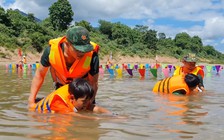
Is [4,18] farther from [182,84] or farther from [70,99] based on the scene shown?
[70,99]

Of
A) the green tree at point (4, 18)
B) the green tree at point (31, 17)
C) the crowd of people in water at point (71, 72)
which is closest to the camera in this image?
the crowd of people in water at point (71, 72)

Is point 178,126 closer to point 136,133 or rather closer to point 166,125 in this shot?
point 166,125

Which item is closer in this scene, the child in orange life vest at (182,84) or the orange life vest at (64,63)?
the orange life vest at (64,63)

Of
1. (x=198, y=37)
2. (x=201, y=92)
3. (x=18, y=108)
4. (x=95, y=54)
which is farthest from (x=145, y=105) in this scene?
(x=198, y=37)

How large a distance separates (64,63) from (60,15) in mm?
45991

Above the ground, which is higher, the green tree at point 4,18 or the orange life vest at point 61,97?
the green tree at point 4,18

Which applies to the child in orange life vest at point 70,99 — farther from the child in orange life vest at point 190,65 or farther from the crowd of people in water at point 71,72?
the child in orange life vest at point 190,65

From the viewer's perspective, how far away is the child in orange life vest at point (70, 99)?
3.60m

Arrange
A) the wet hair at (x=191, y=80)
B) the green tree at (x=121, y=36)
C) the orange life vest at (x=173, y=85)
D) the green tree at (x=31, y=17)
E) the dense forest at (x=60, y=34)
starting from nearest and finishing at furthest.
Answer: the wet hair at (x=191, y=80), the orange life vest at (x=173, y=85), the dense forest at (x=60, y=34), the green tree at (x=31, y=17), the green tree at (x=121, y=36)

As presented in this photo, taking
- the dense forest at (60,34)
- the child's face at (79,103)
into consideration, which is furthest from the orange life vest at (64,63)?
the dense forest at (60,34)

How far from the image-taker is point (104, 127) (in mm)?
3221

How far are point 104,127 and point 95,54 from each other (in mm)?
1098

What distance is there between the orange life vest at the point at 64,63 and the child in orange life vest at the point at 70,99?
9.4 inches

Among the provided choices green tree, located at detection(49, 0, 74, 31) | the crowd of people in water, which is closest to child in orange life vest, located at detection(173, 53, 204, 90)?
the crowd of people in water
